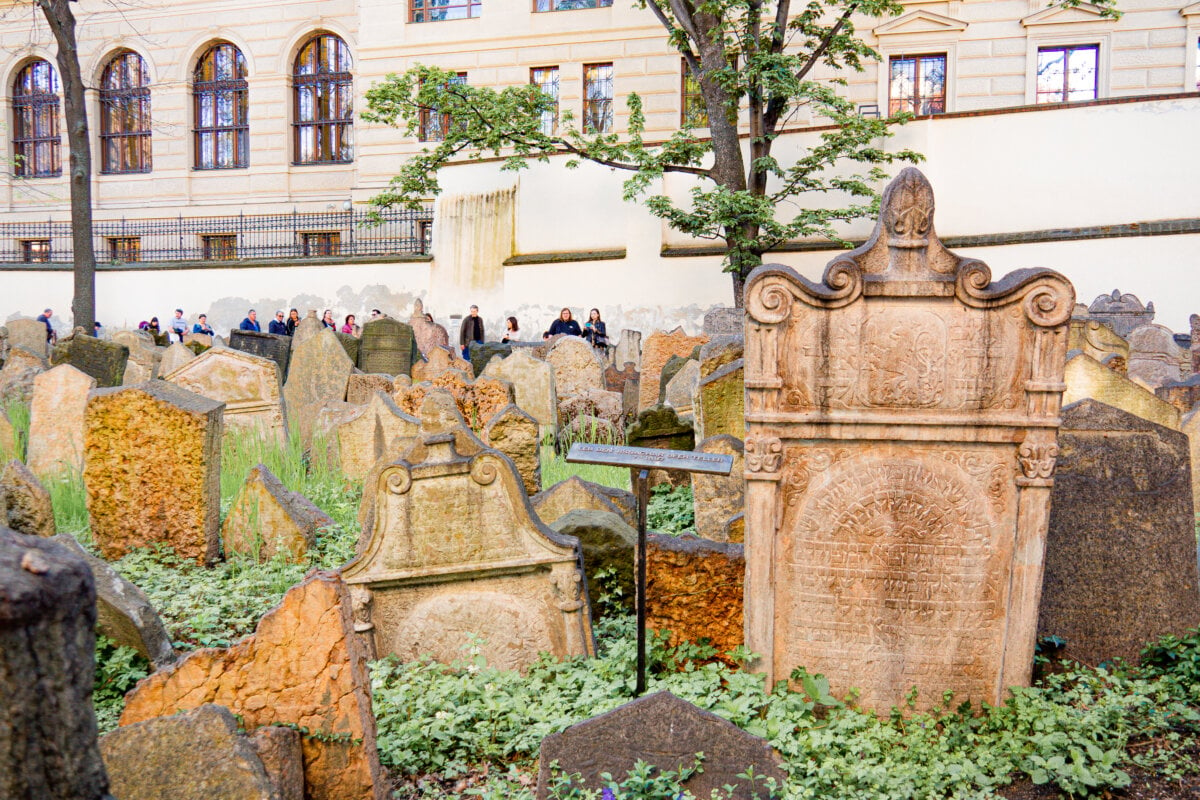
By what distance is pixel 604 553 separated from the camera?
16.4ft

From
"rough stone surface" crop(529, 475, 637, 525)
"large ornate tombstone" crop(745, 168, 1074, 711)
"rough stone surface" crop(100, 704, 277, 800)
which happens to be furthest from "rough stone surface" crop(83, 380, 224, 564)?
"large ornate tombstone" crop(745, 168, 1074, 711)

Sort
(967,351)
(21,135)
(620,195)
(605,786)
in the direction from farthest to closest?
(21,135) → (620,195) → (967,351) → (605,786)

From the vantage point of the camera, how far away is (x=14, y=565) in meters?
1.49

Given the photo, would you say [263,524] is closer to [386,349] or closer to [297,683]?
[297,683]

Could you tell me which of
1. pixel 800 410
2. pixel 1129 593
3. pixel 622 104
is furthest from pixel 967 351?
pixel 622 104

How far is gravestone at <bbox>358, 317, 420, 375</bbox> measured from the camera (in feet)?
42.3

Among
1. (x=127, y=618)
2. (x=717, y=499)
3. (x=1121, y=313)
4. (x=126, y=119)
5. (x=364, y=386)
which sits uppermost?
(x=126, y=119)

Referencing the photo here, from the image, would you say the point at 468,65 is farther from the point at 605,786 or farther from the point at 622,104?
the point at 605,786

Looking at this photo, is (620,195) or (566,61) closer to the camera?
(620,195)

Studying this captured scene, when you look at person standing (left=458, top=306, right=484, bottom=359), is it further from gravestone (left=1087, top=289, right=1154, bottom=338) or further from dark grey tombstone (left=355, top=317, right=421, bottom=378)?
gravestone (left=1087, top=289, right=1154, bottom=338)

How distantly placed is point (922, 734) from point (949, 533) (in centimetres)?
81

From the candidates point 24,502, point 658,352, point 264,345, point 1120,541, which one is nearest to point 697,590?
point 1120,541

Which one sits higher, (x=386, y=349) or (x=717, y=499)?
(x=386, y=349)

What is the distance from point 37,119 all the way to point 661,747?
34.8 metres
